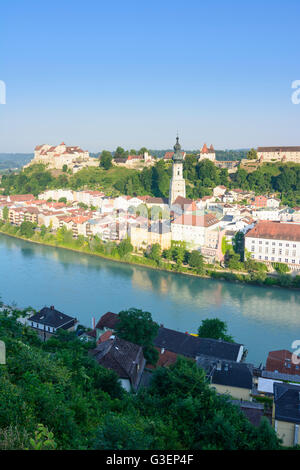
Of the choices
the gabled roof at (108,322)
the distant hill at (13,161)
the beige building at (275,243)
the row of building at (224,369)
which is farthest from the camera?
the distant hill at (13,161)

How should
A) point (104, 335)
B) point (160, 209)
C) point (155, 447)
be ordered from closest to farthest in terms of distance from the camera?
1. point (155, 447)
2. point (104, 335)
3. point (160, 209)

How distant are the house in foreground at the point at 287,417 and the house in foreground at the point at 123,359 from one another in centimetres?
109

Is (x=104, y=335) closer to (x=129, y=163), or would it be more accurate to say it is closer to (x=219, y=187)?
(x=219, y=187)

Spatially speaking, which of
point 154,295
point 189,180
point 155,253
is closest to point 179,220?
point 155,253

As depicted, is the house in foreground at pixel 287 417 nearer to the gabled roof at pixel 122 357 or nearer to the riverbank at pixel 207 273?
the gabled roof at pixel 122 357

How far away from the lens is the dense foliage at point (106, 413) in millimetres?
1368

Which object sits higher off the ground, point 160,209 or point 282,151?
point 282,151

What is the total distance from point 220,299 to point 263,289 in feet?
3.50

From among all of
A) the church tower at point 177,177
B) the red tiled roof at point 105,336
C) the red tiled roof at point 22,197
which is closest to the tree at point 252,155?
the church tower at point 177,177

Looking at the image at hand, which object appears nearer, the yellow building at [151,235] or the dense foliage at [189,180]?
the yellow building at [151,235]

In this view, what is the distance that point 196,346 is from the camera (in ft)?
13.5

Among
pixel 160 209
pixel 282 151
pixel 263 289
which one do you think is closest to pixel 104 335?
pixel 263 289

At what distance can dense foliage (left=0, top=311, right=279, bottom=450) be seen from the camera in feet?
4.49
